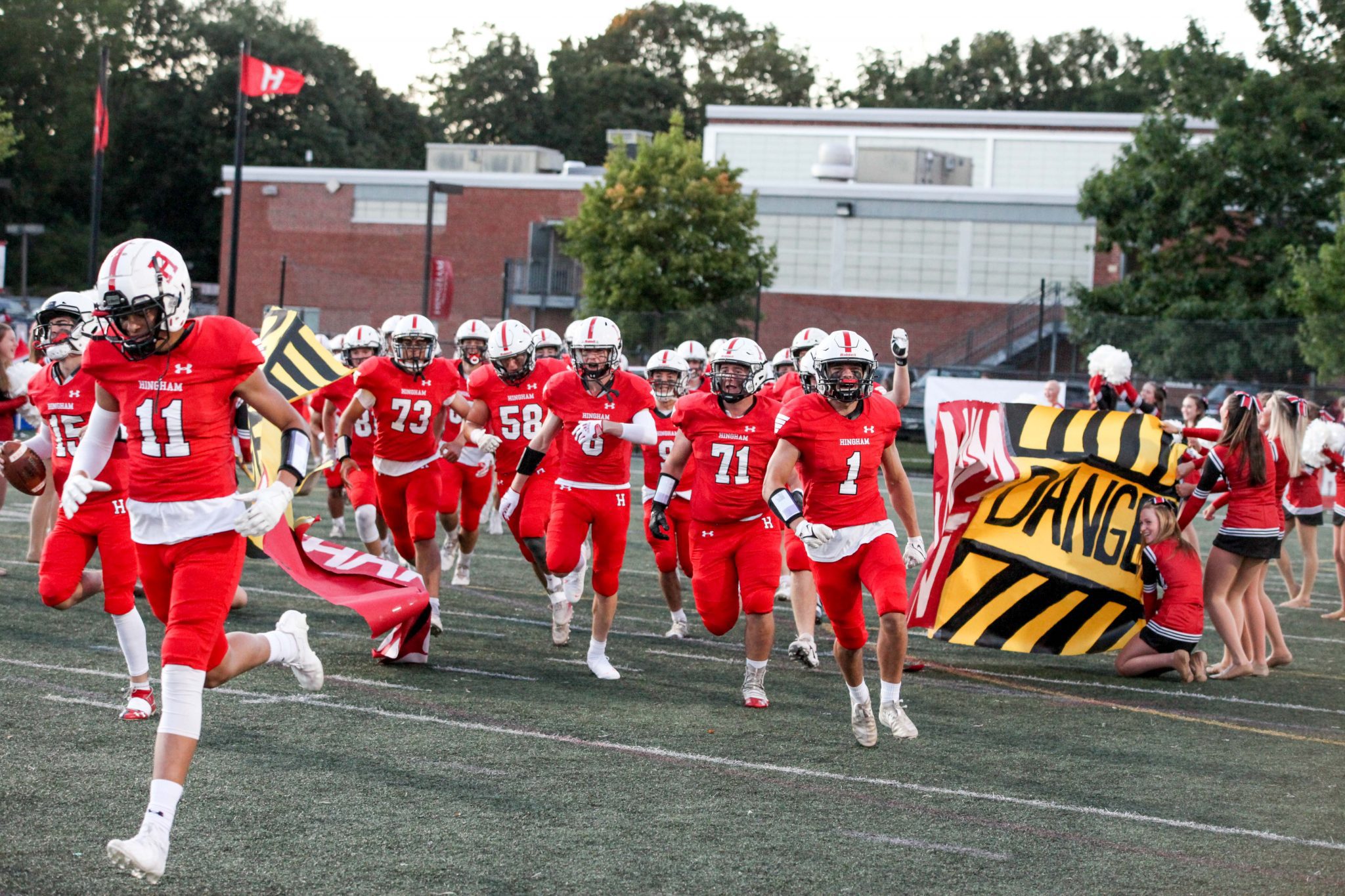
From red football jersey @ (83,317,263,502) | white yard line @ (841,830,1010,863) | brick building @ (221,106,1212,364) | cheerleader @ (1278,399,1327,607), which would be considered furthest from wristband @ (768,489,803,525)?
brick building @ (221,106,1212,364)

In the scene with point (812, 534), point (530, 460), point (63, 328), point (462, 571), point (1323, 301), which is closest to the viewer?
point (812, 534)

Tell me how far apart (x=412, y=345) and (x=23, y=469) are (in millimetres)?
2976

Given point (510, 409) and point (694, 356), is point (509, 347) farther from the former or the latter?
point (694, 356)

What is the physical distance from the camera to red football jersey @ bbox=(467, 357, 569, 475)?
408 inches

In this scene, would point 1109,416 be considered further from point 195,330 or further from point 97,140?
point 97,140

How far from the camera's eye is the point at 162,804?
468 cm

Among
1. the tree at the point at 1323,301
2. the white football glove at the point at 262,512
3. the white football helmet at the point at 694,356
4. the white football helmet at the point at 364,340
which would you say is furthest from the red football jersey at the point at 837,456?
the tree at the point at 1323,301

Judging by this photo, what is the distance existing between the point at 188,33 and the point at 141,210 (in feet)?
23.9

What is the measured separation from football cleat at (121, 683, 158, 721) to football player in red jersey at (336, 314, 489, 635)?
95.4 inches

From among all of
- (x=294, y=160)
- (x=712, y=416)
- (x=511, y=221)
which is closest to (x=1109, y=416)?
(x=712, y=416)

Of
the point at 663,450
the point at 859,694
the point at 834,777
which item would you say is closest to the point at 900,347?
the point at 859,694

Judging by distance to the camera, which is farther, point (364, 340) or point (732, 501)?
point (364, 340)

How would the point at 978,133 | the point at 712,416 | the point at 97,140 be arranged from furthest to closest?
the point at 978,133 → the point at 97,140 → the point at 712,416

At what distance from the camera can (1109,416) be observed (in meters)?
9.39
